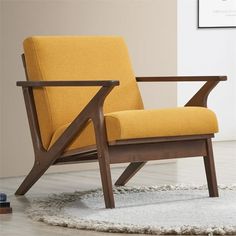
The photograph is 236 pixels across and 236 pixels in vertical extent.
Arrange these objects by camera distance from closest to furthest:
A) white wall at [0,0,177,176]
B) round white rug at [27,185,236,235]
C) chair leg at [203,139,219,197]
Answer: round white rug at [27,185,236,235], chair leg at [203,139,219,197], white wall at [0,0,177,176]

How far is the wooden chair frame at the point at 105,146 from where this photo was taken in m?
4.11

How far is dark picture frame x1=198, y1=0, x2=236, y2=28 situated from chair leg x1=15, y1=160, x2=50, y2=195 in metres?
3.47

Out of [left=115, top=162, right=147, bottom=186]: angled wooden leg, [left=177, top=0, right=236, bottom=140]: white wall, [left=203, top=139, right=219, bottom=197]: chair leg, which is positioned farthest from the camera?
[left=177, top=0, right=236, bottom=140]: white wall

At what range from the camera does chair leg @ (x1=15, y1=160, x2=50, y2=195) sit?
4547 millimetres

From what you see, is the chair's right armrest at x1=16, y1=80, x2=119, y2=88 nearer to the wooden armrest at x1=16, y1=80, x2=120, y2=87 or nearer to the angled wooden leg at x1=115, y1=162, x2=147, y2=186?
the wooden armrest at x1=16, y1=80, x2=120, y2=87

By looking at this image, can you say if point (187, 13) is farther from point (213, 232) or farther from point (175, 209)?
point (213, 232)

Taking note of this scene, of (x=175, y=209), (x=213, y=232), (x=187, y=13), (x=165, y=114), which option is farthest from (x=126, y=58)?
(x=187, y=13)

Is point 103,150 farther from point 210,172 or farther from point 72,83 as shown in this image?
point 210,172

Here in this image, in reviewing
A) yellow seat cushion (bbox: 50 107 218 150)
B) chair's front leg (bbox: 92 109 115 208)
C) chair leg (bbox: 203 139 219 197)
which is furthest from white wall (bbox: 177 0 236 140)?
chair's front leg (bbox: 92 109 115 208)

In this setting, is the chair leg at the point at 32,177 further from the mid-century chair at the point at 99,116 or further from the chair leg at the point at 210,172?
the chair leg at the point at 210,172

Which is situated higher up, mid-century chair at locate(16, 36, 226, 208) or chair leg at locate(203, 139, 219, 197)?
mid-century chair at locate(16, 36, 226, 208)

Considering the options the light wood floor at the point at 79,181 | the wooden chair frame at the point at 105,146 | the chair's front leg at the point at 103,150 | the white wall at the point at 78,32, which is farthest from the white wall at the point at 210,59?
the chair's front leg at the point at 103,150

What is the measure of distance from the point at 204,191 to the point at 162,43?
1.75 meters

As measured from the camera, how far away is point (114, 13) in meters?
5.97
